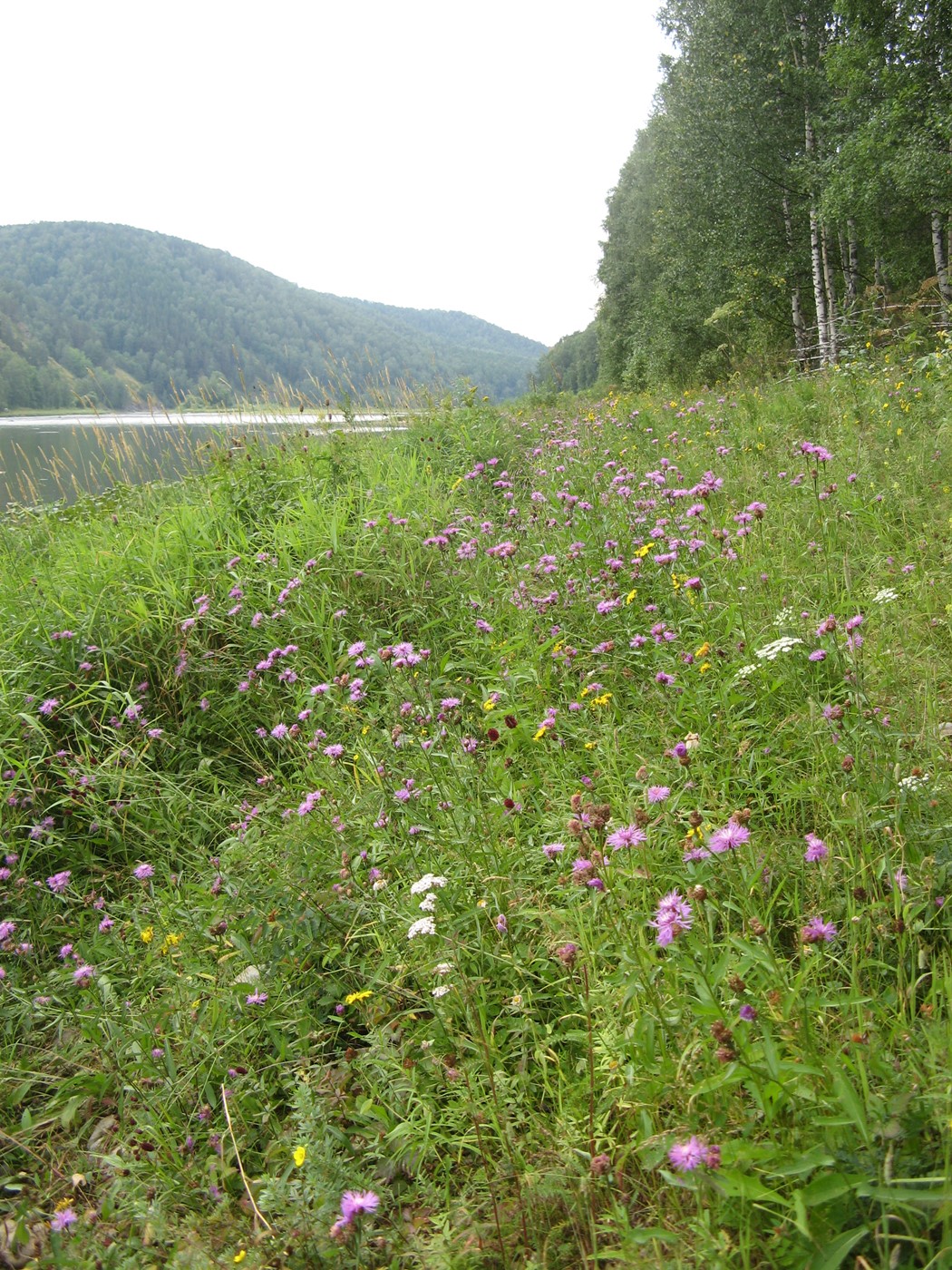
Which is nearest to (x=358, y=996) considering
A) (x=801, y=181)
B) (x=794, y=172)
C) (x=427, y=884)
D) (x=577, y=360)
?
(x=427, y=884)

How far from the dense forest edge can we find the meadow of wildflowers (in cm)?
588

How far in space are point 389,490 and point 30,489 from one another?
3937 millimetres

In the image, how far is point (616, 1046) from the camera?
1.32 m

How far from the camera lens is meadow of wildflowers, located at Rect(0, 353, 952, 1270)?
1118 mm

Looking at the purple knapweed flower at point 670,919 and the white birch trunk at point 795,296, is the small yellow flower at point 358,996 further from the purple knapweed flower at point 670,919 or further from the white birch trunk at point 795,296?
the white birch trunk at point 795,296

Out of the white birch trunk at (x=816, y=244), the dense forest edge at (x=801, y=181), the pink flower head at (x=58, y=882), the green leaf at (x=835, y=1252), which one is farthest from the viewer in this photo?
the white birch trunk at (x=816, y=244)

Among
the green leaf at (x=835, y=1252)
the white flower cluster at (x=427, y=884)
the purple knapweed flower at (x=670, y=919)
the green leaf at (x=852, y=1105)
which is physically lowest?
the green leaf at (x=835, y=1252)

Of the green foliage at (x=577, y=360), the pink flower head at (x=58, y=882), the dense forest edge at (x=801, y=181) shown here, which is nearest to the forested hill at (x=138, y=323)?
the green foliage at (x=577, y=360)

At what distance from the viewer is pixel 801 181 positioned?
1309 cm

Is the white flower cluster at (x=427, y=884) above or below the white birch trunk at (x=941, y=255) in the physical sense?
below

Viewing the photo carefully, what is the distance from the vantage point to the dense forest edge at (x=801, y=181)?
1009 centimetres

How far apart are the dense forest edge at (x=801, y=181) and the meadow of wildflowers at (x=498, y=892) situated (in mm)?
5879

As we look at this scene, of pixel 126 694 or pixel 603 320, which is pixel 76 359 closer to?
pixel 603 320

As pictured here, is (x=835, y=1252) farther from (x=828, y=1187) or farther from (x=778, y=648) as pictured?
(x=778, y=648)
